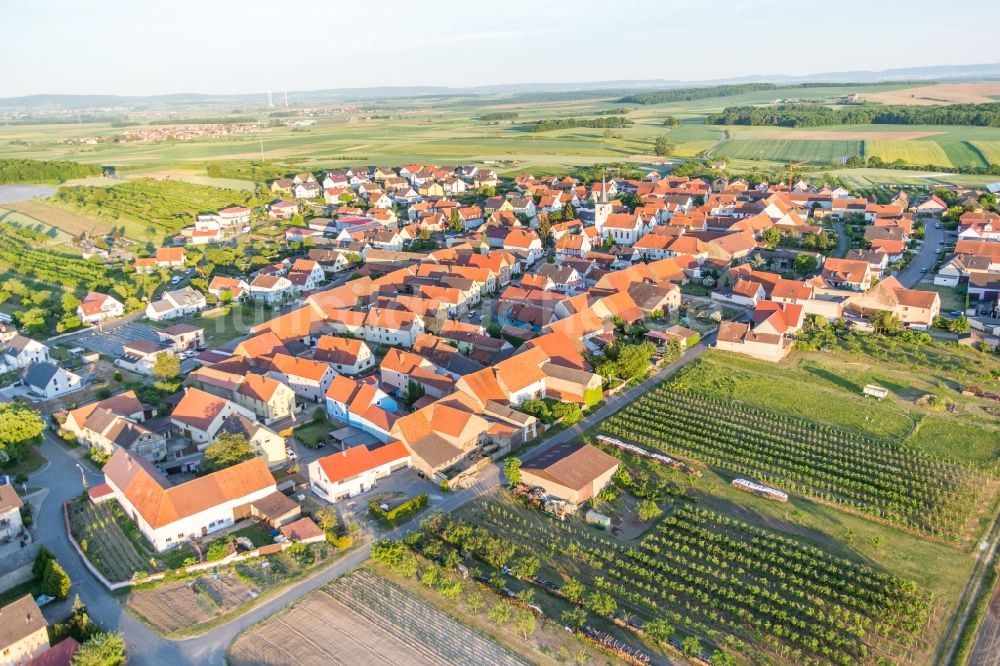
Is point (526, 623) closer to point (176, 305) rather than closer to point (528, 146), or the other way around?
point (176, 305)

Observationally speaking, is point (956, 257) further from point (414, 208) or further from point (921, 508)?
point (414, 208)

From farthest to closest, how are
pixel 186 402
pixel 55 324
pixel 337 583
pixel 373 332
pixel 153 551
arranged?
1. pixel 55 324
2. pixel 373 332
3. pixel 186 402
4. pixel 153 551
5. pixel 337 583

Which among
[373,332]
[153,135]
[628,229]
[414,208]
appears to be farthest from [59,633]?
→ [153,135]

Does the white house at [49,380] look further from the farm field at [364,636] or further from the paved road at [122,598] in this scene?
the farm field at [364,636]

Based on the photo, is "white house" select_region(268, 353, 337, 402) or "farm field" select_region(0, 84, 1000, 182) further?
"farm field" select_region(0, 84, 1000, 182)

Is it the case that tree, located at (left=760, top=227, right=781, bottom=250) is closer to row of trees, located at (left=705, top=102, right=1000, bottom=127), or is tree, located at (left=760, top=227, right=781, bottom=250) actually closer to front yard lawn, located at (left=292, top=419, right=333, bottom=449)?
front yard lawn, located at (left=292, top=419, right=333, bottom=449)

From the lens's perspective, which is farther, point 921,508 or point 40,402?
point 40,402

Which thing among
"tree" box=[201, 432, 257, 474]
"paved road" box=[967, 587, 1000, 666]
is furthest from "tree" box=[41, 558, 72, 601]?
"paved road" box=[967, 587, 1000, 666]
